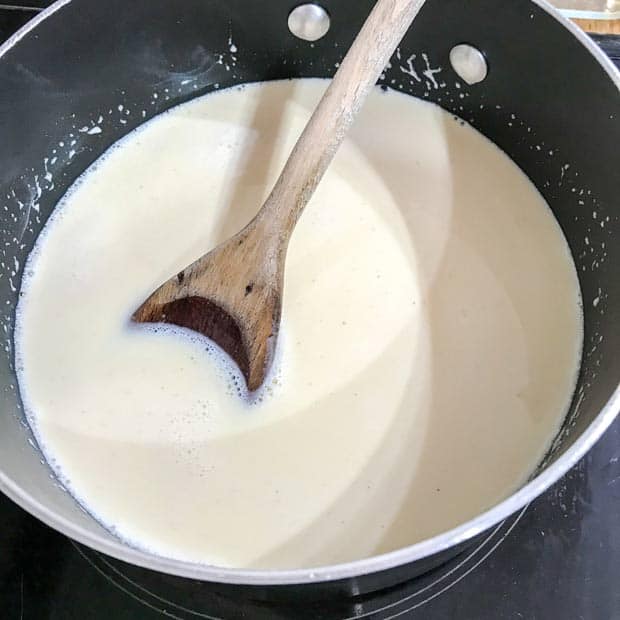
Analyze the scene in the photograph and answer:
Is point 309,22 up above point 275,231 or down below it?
above

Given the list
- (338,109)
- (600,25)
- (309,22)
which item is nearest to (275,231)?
(338,109)

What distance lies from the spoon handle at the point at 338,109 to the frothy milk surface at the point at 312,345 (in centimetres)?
16

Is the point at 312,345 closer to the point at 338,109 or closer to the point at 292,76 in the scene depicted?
the point at 338,109

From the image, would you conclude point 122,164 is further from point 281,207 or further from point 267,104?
point 281,207

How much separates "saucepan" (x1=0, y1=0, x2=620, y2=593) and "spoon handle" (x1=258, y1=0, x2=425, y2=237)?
0.53ft

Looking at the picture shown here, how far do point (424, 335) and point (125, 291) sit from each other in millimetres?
401

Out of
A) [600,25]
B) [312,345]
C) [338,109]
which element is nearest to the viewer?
[338,109]

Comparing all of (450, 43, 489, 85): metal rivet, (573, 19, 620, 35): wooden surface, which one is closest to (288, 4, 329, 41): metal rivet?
(450, 43, 489, 85): metal rivet

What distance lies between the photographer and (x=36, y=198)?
115cm

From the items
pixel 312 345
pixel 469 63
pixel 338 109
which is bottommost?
pixel 312 345

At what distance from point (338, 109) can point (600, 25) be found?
18.1 inches

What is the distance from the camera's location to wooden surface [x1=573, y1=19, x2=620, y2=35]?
1.15m

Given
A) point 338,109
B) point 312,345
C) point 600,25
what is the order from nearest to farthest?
point 338,109
point 312,345
point 600,25

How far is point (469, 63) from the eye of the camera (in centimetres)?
112
